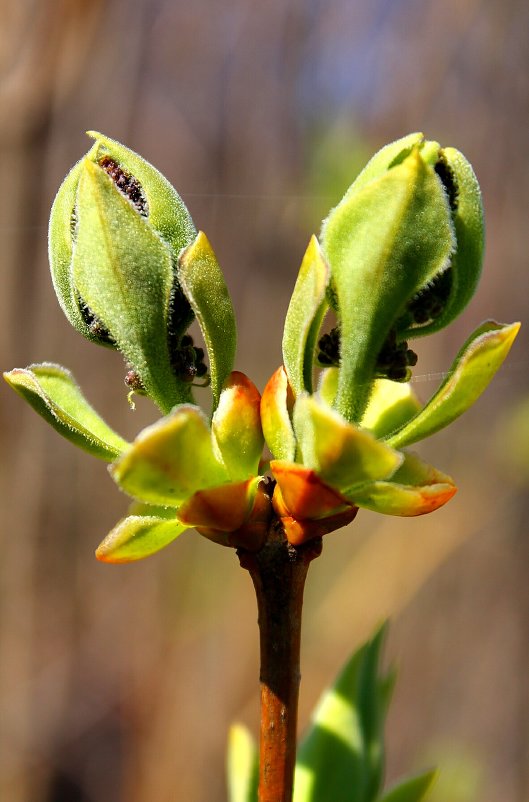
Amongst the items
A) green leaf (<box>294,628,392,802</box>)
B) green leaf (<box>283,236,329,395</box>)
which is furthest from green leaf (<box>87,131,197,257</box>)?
green leaf (<box>294,628,392,802</box>)

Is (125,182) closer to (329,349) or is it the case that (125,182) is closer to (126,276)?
(126,276)

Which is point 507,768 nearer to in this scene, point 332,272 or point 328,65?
point 328,65

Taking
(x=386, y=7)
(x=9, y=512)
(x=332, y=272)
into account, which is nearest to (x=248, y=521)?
(x=332, y=272)

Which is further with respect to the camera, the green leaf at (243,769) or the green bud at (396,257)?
the green leaf at (243,769)

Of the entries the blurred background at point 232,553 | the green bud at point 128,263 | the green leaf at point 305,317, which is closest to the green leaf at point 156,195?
the green bud at point 128,263

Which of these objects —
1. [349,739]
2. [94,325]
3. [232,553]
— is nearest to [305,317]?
[94,325]

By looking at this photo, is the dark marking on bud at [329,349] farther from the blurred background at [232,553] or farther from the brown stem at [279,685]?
the blurred background at [232,553]
